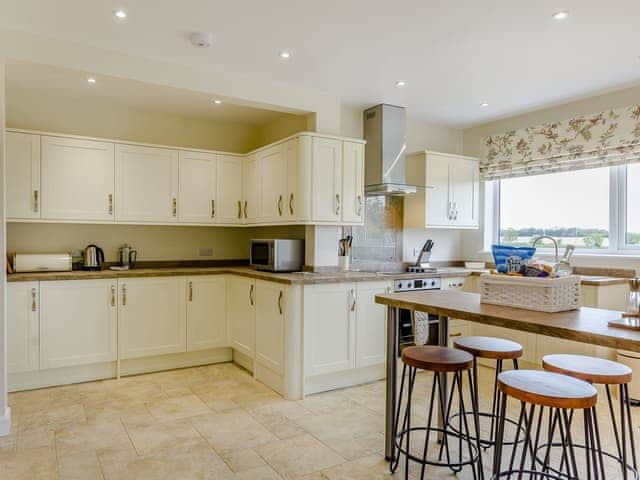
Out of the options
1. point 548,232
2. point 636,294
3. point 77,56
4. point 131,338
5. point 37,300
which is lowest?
point 131,338

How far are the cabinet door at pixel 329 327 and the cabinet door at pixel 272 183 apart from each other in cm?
90

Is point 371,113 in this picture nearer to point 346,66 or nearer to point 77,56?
point 346,66

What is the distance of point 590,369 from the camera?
1957 mm

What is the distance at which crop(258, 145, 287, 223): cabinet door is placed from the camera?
4051mm

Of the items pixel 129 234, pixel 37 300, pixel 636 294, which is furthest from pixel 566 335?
pixel 129 234

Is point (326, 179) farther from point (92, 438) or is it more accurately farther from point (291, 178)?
point (92, 438)

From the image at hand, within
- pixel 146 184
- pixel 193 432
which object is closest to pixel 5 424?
pixel 193 432

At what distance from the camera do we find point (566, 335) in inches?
64.1

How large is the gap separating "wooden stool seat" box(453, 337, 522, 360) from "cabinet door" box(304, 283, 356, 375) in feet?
4.12

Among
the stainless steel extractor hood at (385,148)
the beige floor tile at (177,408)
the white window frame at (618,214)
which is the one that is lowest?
the beige floor tile at (177,408)

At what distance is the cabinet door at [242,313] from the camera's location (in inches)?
155

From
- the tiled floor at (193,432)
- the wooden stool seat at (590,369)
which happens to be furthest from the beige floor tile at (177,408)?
the wooden stool seat at (590,369)

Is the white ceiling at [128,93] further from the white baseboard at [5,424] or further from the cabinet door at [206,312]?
the white baseboard at [5,424]

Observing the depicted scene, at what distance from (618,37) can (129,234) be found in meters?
4.37
